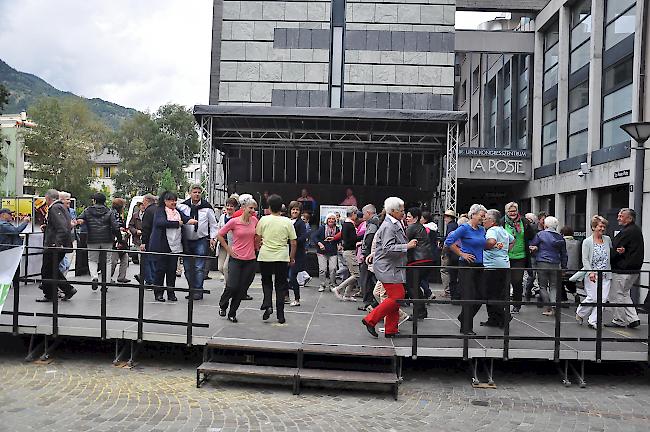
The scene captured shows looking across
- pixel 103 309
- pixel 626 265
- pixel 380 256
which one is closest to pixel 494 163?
pixel 626 265

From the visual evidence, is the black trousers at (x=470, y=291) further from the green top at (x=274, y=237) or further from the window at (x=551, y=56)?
the window at (x=551, y=56)

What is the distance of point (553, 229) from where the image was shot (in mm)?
8867

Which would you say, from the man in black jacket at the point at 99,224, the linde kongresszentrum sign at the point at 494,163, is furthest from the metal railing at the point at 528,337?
the linde kongresszentrum sign at the point at 494,163

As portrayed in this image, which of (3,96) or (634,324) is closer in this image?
(634,324)

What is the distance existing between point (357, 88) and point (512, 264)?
13.9 m

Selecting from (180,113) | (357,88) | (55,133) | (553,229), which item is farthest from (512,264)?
(180,113)

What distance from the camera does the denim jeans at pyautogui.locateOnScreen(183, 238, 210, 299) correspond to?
7.67m

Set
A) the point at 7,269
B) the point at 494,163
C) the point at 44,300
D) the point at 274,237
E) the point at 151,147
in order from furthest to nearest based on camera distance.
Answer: the point at 151,147, the point at 494,163, the point at 44,300, the point at 274,237, the point at 7,269

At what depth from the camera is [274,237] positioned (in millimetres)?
7402

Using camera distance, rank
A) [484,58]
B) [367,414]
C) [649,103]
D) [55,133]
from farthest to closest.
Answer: [55,133] < [484,58] < [649,103] < [367,414]

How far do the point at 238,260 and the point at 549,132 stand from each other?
1729 centimetres

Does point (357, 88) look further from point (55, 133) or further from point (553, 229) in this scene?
point (55, 133)

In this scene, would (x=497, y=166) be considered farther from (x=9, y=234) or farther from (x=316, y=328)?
(x=9, y=234)

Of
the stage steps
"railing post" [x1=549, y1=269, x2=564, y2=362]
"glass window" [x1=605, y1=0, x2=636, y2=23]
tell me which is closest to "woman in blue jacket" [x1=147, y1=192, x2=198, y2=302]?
the stage steps
